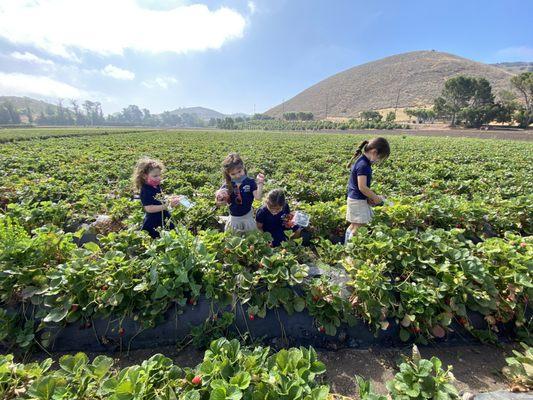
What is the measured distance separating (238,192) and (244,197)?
106 mm

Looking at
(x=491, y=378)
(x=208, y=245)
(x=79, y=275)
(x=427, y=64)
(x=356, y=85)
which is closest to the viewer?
(x=491, y=378)

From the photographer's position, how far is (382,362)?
2.51 metres

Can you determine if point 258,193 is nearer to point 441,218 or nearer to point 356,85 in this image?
point 441,218

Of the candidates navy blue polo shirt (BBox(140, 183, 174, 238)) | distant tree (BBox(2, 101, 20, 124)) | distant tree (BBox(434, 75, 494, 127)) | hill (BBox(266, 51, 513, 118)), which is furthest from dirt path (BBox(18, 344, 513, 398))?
distant tree (BBox(2, 101, 20, 124))

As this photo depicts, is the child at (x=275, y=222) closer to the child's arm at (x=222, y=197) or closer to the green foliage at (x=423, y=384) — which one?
the child's arm at (x=222, y=197)

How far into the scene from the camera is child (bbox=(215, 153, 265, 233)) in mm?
3290

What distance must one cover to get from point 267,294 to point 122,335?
139 centimetres

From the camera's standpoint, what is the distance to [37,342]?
96.7 inches

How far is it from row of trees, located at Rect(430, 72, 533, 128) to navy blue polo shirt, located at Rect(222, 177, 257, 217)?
57.5m

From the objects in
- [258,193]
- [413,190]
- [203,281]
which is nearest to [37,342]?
[203,281]

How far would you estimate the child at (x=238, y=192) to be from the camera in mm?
3290

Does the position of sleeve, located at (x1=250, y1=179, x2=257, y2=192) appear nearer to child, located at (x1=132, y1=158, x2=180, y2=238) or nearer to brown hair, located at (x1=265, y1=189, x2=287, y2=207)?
brown hair, located at (x1=265, y1=189, x2=287, y2=207)

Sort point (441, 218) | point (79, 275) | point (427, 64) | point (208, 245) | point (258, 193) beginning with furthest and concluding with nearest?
point (427, 64)
point (441, 218)
point (258, 193)
point (208, 245)
point (79, 275)

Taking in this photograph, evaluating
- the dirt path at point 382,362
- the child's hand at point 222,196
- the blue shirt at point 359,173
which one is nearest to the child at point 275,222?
the child's hand at point 222,196
